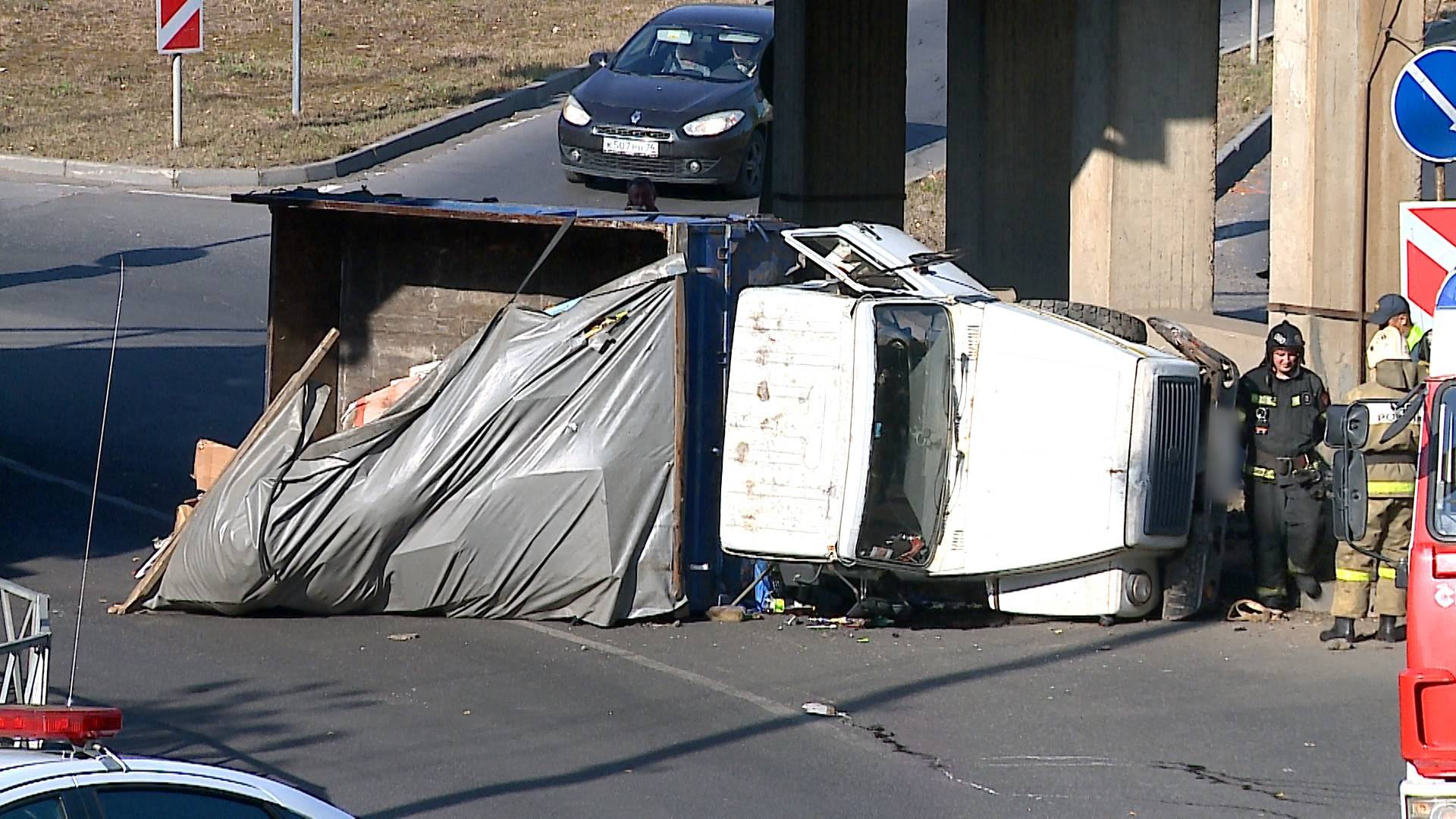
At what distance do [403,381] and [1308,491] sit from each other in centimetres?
479

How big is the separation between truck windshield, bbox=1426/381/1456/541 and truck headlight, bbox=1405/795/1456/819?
2.79 feet

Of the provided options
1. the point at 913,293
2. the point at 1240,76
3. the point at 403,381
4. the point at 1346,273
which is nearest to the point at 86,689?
the point at 403,381

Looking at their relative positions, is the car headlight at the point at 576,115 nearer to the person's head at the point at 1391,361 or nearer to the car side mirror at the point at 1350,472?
the person's head at the point at 1391,361

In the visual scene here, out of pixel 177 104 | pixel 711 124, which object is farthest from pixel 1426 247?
pixel 177 104

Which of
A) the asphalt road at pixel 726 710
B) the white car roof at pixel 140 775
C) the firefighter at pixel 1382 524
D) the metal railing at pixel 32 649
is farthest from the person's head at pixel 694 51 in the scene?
the white car roof at pixel 140 775

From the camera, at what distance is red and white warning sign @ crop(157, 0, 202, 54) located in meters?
20.8

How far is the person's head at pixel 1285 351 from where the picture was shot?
9547 millimetres

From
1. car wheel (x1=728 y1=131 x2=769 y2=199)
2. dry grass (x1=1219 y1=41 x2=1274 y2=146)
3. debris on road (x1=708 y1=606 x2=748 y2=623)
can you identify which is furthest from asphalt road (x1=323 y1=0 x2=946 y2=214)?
debris on road (x1=708 y1=606 x2=748 y2=623)

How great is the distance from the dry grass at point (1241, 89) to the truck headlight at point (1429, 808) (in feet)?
59.1

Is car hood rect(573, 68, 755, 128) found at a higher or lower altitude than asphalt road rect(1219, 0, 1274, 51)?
lower

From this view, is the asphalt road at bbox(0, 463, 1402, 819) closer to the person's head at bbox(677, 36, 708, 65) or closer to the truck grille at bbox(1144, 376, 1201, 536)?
the truck grille at bbox(1144, 376, 1201, 536)

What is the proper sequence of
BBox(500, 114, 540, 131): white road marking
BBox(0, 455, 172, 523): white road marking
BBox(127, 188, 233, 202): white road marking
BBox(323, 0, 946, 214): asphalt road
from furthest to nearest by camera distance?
BBox(500, 114, 540, 131): white road marking, BBox(127, 188, 233, 202): white road marking, BBox(323, 0, 946, 214): asphalt road, BBox(0, 455, 172, 523): white road marking

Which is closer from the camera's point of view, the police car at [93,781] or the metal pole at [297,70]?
the police car at [93,781]

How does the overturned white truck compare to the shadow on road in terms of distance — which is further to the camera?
the shadow on road
